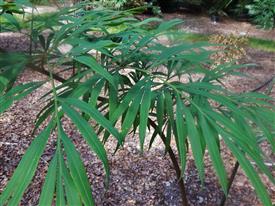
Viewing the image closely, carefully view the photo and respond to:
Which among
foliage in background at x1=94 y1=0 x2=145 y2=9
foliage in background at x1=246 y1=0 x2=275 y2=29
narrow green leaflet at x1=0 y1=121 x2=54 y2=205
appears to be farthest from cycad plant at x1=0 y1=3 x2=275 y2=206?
foliage in background at x1=246 y1=0 x2=275 y2=29

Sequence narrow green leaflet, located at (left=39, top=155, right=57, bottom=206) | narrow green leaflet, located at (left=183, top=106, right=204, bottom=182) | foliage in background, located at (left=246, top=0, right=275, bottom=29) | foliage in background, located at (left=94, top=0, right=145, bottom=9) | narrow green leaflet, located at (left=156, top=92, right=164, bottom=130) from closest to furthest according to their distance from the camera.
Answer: narrow green leaflet, located at (left=39, top=155, right=57, bottom=206)
narrow green leaflet, located at (left=183, top=106, right=204, bottom=182)
narrow green leaflet, located at (left=156, top=92, right=164, bottom=130)
foliage in background, located at (left=246, top=0, right=275, bottom=29)
foliage in background, located at (left=94, top=0, right=145, bottom=9)

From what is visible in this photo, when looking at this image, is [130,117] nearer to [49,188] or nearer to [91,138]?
[91,138]

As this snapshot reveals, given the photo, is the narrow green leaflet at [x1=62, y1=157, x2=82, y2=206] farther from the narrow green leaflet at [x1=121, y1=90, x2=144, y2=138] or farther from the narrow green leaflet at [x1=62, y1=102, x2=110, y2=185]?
the narrow green leaflet at [x1=121, y1=90, x2=144, y2=138]

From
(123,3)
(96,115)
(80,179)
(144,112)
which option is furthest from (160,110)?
(123,3)

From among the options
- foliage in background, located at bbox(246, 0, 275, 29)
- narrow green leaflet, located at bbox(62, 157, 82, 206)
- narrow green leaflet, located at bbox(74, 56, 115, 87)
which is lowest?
foliage in background, located at bbox(246, 0, 275, 29)

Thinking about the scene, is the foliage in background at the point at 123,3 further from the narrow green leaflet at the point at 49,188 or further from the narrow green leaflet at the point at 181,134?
the narrow green leaflet at the point at 49,188

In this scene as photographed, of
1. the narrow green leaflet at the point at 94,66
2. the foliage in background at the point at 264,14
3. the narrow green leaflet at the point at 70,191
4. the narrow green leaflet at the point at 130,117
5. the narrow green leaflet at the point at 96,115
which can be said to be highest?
the narrow green leaflet at the point at 94,66

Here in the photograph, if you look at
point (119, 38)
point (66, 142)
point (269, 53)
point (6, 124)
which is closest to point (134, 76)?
point (119, 38)

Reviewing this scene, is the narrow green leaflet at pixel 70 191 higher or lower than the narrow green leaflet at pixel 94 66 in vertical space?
lower

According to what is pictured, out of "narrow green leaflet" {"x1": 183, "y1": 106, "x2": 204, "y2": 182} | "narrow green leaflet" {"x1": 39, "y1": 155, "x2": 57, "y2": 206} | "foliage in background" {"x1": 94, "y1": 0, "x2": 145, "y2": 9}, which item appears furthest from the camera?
"foliage in background" {"x1": 94, "y1": 0, "x2": 145, "y2": 9}

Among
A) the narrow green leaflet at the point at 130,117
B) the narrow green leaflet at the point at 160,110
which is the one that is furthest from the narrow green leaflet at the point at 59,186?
the narrow green leaflet at the point at 160,110

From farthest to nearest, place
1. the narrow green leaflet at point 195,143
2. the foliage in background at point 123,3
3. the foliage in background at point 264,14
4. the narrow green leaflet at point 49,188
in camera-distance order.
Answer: the foliage in background at point 123,3, the foliage in background at point 264,14, the narrow green leaflet at point 195,143, the narrow green leaflet at point 49,188

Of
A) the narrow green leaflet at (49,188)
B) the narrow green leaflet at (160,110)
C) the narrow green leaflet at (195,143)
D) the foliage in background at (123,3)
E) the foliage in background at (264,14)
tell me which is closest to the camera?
the narrow green leaflet at (49,188)

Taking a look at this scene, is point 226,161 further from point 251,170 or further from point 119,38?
point 251,170
